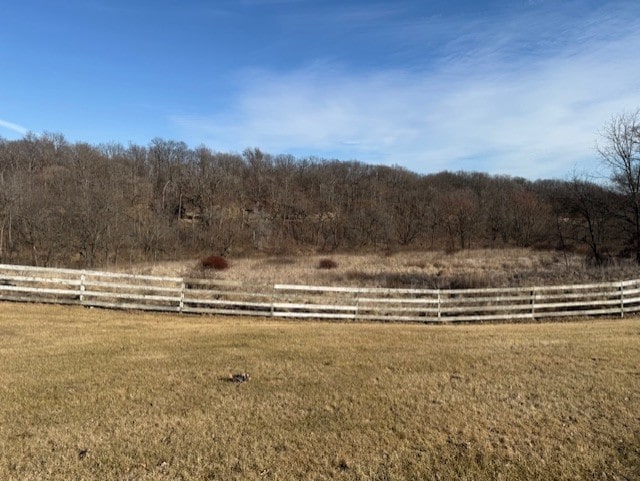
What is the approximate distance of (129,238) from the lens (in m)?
47.2

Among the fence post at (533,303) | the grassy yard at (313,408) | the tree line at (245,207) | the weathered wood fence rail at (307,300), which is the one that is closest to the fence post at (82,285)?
the weathered wood fence rail at (307,300)

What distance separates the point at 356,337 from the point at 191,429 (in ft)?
20.1

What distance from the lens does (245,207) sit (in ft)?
261

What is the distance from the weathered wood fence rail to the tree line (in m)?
25.6

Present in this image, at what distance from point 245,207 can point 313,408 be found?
248 ft

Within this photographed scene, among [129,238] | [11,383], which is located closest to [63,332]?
[11,383]

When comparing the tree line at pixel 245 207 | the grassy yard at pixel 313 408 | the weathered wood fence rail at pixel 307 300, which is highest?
the tree line at pixel 245 207

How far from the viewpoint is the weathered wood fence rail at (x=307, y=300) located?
14.0 m

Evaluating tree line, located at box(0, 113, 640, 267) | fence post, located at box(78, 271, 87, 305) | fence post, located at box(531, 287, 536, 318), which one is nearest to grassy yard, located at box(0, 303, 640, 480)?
fence post, located at box(78, 271, 87, 305)

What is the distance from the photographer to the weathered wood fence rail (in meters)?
14.0

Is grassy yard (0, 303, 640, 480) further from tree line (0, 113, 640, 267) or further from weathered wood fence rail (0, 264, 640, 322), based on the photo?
tree line (0, 113, 640, 267)

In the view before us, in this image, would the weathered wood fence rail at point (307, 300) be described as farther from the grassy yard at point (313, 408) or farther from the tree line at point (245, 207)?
the tree line at point (245, 207)

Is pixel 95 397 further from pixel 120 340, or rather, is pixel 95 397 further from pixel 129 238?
pixel 129 238

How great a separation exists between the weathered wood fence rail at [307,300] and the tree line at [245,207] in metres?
25.6
